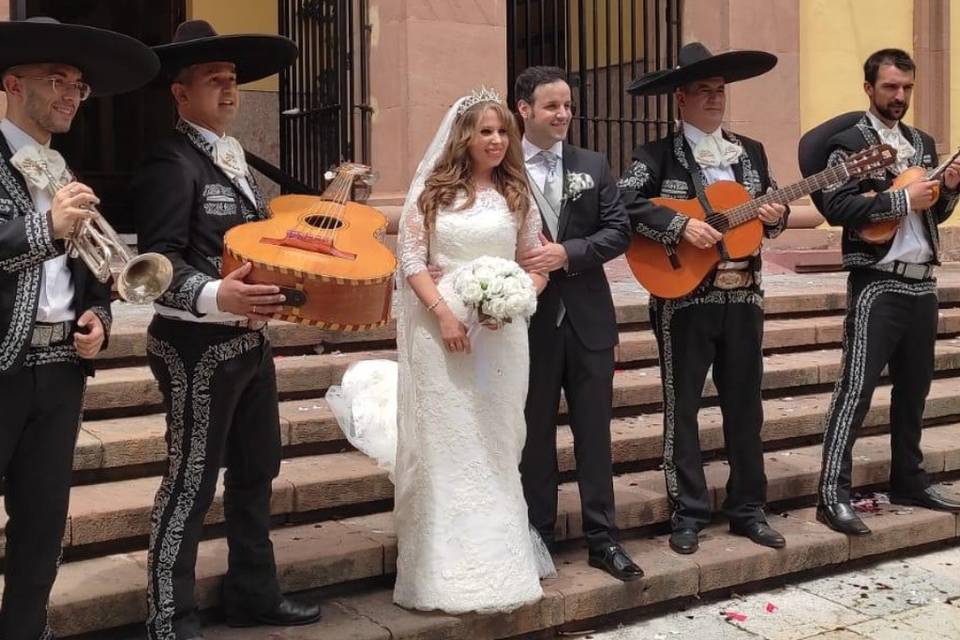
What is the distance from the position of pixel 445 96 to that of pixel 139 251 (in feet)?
17.7

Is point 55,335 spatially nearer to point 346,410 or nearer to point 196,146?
point 196,146

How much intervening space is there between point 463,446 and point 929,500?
3002 millimetres

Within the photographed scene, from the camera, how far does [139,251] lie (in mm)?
3762

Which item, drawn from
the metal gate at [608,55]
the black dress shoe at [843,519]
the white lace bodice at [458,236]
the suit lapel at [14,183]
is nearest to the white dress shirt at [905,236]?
the black dress shoe at [843,519]

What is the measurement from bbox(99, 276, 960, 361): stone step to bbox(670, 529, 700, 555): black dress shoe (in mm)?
2272

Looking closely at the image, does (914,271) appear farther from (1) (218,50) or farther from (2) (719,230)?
(1) (218,50)

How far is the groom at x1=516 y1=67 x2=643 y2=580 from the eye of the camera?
4961 mm

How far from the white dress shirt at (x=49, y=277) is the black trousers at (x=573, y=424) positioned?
2.03 meters

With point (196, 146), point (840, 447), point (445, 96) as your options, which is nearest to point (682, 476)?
point (840, 447)

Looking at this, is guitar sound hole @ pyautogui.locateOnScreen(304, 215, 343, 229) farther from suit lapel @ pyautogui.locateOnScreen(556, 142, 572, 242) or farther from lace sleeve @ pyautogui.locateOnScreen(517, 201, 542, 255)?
suit lapel @ pyautogui.locateOnScreen(556, 142, 572, 242)

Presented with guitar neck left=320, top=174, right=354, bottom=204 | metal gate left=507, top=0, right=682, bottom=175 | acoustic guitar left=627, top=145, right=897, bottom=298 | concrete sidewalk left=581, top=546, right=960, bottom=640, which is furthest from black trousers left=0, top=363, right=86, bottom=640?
metal gate left=507, top=0, right=682, bottom=175

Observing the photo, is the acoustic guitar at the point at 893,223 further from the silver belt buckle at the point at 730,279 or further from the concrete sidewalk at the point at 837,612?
the concrete sidewalk at the point at 837,612

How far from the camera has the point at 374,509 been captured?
17.8ft

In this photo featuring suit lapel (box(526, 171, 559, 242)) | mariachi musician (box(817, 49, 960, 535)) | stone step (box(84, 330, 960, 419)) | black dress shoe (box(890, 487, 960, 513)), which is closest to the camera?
suit lapel (box(526, 171, 559, 242))
